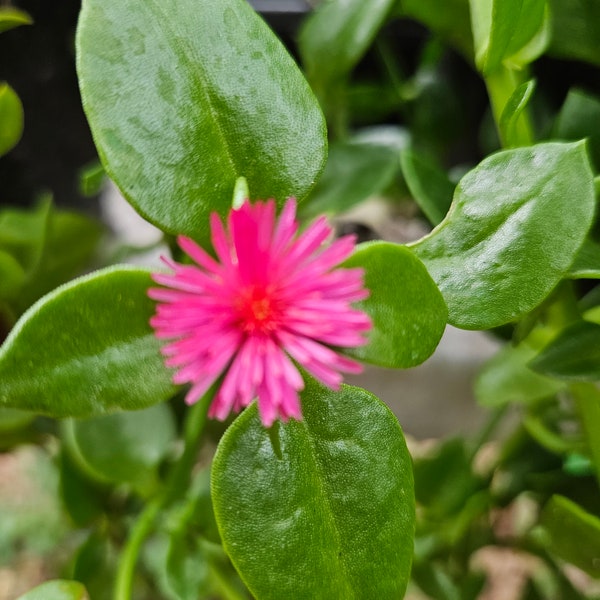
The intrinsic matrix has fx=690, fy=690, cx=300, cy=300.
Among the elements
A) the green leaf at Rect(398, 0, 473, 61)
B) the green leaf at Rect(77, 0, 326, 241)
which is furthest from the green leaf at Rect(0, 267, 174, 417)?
the green leaf at Rect(398, 0, 473, 61)

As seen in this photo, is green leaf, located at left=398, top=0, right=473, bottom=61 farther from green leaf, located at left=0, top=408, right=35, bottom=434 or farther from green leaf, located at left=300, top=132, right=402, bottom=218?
green leaf, located at left=0, top=408, right=35, bottom=434

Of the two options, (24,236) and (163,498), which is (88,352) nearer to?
(163,498)

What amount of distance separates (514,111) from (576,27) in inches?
6.8

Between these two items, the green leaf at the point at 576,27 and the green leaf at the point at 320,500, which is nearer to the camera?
the green leaf at the point at 320,500

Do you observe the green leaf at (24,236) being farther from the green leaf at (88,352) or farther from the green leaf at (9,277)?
the green leaf at (88,352)

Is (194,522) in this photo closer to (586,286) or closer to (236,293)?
(236,293)

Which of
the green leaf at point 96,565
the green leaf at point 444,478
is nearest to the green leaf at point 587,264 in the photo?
the green leaf at point 444,478

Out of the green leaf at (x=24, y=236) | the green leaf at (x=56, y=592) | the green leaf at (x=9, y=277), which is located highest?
the green leaf at (x=9, y=277)

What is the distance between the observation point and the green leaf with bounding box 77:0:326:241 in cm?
24

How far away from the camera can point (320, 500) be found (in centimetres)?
26

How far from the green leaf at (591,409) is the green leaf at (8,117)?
0.33m

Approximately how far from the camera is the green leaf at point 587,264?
0.28 meters

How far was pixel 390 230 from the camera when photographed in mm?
778

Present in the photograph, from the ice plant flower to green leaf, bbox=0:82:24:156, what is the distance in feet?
0.69
